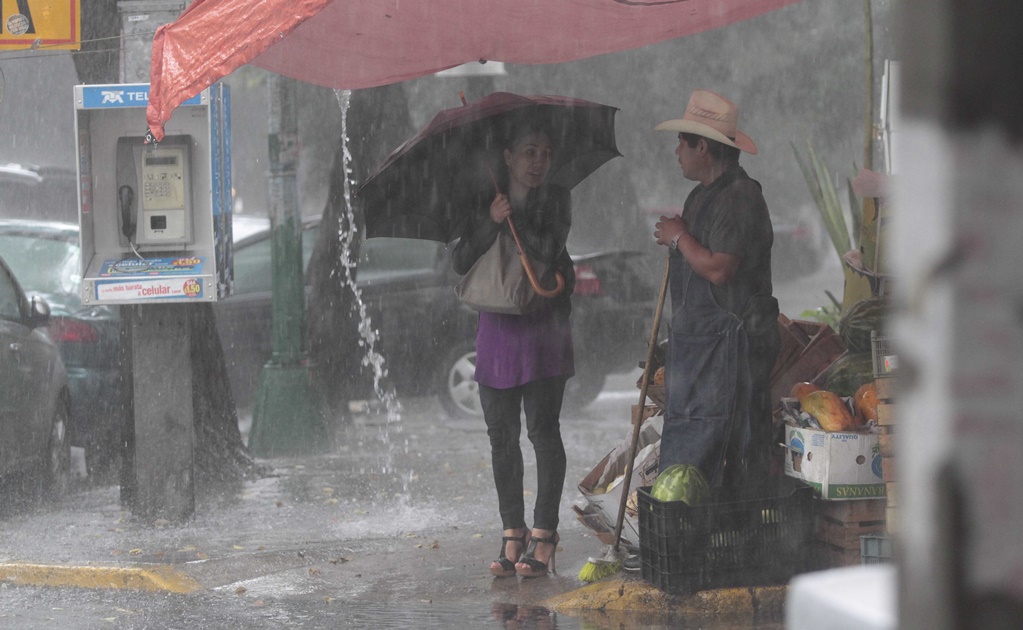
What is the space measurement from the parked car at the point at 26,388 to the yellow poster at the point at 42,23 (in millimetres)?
1352

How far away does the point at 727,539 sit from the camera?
4.86 metres

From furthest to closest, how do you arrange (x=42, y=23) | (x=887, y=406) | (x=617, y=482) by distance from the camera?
(x=42, y=23) → (x=617, y=482) → (x=887, y=406)

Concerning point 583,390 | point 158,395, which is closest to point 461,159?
point 158,395

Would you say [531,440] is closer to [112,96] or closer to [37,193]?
[112,96]

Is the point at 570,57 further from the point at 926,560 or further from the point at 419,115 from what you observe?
the point at 419,115

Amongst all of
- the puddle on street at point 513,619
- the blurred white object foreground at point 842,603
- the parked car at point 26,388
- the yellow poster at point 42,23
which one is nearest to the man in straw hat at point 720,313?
the puddle on street at point 513,619

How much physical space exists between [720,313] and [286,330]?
4.72 metres

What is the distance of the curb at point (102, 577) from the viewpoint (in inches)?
225

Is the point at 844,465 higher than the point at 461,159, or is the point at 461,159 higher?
the point at 461,159

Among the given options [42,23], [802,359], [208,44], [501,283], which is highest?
[42,23]

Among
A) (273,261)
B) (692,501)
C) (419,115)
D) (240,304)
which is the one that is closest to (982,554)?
(692,501)

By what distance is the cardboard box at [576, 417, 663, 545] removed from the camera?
5312mm

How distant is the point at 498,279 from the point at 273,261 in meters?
3.94

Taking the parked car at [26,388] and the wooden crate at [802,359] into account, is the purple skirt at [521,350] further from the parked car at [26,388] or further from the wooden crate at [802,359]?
the parked car at [26,388]
